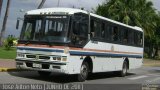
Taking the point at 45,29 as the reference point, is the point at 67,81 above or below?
below

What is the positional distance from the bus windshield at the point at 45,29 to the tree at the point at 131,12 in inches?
1438

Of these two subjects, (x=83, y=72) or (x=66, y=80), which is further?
(x=66, y=80)

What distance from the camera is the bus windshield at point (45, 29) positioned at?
699 inches

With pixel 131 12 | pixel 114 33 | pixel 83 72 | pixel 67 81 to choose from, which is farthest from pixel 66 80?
pixel 131 12

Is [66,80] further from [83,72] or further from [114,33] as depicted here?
[114,33]

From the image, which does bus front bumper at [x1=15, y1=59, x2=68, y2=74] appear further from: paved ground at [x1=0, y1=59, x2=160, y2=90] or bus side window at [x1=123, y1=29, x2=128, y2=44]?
bus side window at [x1=123, y1=29, x2=128, y2=44]

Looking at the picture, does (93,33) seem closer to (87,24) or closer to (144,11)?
(87,24)

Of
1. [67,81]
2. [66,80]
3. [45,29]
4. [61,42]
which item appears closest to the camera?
[61,42]

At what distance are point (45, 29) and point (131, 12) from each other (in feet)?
128

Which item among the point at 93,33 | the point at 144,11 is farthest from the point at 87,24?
the point at 144,11

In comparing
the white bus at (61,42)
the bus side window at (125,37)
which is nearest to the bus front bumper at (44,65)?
the white bus at (61,42)

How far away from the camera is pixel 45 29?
1820 centimetres

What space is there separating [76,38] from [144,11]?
4320cm

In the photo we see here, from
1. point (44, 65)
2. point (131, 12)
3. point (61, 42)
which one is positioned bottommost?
point (44, 65)
